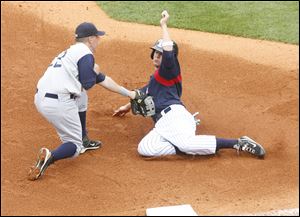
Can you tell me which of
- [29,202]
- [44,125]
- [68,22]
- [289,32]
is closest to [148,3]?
[68,22]

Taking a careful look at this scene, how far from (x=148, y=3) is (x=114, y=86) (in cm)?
501

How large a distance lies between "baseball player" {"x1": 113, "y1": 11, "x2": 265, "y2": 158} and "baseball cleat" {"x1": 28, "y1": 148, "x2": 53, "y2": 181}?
0.90 m

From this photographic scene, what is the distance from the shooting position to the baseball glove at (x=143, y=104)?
557cm

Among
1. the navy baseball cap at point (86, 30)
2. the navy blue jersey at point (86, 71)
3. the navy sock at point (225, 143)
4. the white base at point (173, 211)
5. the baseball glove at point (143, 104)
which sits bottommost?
the white base at point (173, 211)

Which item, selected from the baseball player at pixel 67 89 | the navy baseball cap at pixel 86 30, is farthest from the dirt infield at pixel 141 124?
the navy baseball cap at pixel 86 30

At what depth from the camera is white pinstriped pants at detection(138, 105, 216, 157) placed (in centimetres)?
535

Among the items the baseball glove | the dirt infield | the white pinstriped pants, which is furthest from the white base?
the baseball glove

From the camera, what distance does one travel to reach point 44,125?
6152 mm

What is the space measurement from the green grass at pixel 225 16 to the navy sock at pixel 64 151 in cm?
419

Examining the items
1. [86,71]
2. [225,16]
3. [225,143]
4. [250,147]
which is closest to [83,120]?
[86,71]

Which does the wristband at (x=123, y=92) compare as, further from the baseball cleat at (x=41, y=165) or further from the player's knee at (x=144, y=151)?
the baseball cleat at (x=41, y=165)

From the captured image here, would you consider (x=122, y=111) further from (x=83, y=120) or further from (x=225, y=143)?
(x=225, y=143)

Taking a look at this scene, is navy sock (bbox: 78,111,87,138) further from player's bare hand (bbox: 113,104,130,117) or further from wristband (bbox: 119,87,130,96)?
player's bare hand (bbox: 113,104,130,117)

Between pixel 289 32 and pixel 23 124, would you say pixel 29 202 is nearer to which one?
pixel 23 124
